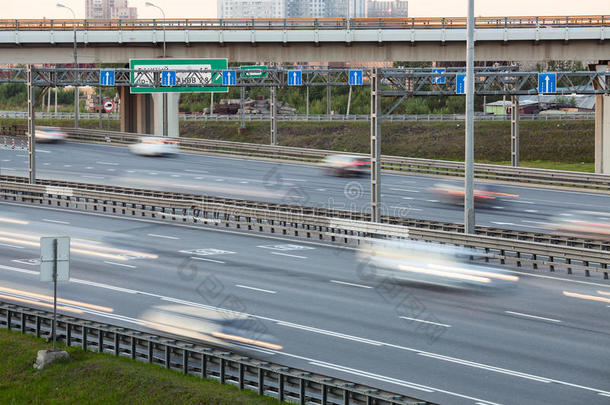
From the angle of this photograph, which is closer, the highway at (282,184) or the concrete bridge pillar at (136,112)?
the highway at (282,184)

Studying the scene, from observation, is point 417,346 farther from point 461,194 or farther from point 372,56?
point 372,56

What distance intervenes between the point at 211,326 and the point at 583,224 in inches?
1077

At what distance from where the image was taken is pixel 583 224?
48.9 metres

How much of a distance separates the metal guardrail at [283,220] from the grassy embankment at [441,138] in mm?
47244

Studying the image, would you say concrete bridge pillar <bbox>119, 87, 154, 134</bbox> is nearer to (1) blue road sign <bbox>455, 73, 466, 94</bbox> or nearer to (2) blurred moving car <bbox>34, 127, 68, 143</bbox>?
(2) blurred moving car <bbox>34, 127, 68, 143</bbox>

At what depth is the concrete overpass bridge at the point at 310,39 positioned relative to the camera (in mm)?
69125

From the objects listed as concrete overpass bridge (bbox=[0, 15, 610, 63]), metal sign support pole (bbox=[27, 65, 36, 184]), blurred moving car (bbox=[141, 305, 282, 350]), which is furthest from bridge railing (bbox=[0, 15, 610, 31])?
blurred moving car (bbox=[141, 305, 282, 350])

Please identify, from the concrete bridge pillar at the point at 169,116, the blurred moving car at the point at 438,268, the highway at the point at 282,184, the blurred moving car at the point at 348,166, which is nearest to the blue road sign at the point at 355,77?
the highway at the point at 282,184

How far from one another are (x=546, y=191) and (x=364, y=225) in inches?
891

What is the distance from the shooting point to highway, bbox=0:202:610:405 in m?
22.5

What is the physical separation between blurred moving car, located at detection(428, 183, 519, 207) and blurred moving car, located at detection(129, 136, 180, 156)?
25.6 m

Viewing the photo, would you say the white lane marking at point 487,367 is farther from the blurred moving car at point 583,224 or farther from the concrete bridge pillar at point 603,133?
the concrete bridge pillar at point 603,133

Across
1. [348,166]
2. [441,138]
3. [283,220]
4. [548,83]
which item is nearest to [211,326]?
[283,220]

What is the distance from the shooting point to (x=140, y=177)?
66.8m
